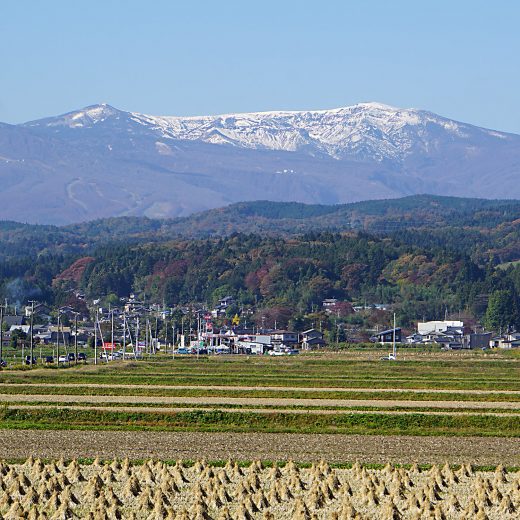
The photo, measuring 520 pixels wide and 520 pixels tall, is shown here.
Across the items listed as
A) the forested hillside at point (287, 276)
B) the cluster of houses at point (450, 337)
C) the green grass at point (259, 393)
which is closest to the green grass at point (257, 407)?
the green grass at point (259, 393)

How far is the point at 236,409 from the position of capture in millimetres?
44562

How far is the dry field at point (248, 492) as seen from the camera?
24.2 meters

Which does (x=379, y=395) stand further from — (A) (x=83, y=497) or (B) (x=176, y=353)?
(B) (x=176, y=353)

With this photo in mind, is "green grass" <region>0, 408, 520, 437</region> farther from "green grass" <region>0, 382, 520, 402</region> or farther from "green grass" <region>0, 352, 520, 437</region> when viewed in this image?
"green grass" <region>0, 382, 520, 402</region>

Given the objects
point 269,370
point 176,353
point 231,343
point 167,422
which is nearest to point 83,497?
point 167,422

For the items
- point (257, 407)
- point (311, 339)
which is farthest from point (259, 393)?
point (311, 339)

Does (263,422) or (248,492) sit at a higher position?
(248,492)

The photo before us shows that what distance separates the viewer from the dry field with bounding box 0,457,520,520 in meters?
24.2

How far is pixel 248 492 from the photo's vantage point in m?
26.3

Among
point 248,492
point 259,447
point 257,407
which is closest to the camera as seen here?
point 248,492

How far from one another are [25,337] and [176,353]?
1288 cm

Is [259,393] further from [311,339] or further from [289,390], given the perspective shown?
[311,339]

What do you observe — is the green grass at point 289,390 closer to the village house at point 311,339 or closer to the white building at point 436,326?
the village house at point 311,339

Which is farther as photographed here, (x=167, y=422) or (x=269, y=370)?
(x=269, y=370)
